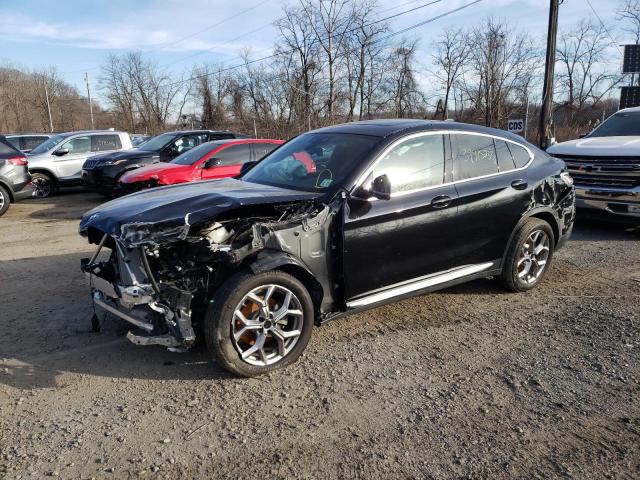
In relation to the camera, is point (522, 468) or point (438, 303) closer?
point (522, 468)

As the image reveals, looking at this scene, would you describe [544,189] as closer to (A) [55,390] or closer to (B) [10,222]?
(A) [55,390]

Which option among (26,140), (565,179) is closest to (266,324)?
(565,179)

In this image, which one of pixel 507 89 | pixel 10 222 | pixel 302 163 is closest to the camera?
pixel 302 163

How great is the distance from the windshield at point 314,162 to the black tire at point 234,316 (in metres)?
0.88

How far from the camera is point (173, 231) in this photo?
3365mm

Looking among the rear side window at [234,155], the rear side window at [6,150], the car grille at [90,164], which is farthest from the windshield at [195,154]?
the rear side window at [6,150]

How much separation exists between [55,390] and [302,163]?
2672 millimetres

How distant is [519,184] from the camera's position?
16.0ft

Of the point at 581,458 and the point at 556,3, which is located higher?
the point at 556,3

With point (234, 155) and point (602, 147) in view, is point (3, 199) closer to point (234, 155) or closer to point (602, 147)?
point (234, 155)

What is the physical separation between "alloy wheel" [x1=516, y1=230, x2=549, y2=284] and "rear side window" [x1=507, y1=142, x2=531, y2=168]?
0.73 meters

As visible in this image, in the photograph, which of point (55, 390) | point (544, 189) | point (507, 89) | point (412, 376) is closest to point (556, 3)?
point (544, 189)

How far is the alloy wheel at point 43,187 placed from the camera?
13188mm

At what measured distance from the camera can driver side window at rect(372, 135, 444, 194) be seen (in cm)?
407
